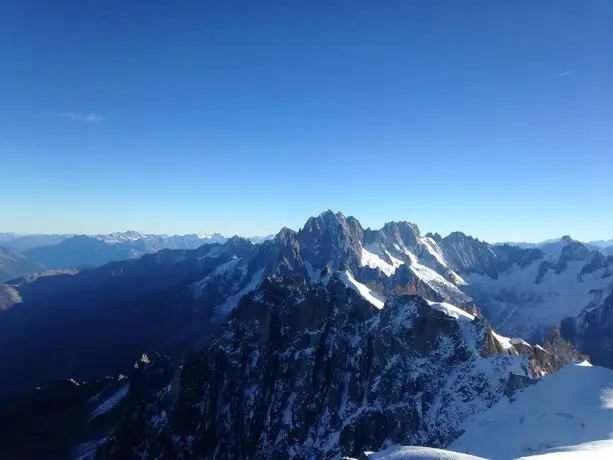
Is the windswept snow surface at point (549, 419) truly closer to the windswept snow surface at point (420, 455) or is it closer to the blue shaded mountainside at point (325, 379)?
the blue shaded mountainside at point (325, 379)

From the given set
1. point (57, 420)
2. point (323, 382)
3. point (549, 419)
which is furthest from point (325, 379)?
point (57, 420)

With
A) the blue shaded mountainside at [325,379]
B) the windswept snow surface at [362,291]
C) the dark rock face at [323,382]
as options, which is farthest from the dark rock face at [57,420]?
the windswept snow surface at [362,291]

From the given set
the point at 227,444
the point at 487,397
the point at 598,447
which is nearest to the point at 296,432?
the point at 227,444

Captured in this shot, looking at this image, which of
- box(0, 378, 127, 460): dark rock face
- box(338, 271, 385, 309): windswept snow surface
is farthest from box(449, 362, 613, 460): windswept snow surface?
box(0, 378, 127, 460): dark rock face

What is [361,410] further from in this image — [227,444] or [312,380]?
[227,444]

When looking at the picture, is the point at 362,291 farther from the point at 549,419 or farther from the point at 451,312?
the point at 549,419

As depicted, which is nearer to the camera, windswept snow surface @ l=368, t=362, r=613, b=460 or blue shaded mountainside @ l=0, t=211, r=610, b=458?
windswept snow surface @ l=368, t=362, r=613, b=460

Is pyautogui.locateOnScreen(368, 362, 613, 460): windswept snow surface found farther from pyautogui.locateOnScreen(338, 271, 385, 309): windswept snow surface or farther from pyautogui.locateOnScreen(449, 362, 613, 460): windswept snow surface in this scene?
pyautogui.locateOnScreen(338, 271, 385, 309): windswept snow surface

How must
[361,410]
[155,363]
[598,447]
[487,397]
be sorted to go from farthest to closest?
[155,363], [361,410], [487,397], [598,447]
